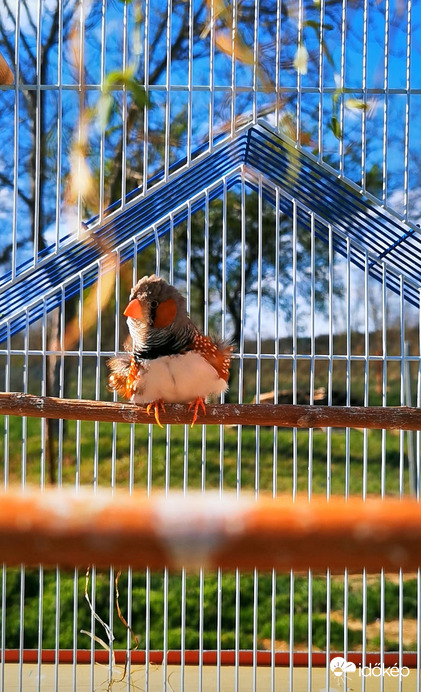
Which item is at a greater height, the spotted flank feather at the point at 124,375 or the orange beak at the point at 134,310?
the orange beak at the point at 134,310

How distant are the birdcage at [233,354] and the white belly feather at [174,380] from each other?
6cm

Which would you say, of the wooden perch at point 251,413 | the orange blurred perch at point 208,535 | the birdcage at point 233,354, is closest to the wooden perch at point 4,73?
the birdcage at point 233,354

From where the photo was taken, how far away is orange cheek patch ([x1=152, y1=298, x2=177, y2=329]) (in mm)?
1579

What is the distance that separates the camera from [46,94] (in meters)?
4.00

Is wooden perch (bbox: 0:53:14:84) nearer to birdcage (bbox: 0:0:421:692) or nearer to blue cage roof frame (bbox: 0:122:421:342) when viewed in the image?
birdcage (bbox: 0:0:421:692)

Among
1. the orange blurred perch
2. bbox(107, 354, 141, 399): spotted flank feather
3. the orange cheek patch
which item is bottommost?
the orange blurred perch

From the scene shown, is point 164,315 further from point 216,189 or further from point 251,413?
point 216,189

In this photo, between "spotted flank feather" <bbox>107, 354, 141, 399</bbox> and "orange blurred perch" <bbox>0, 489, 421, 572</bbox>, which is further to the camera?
"spotted flank feather" <bbox>107, 354, 141, 399</bbox>

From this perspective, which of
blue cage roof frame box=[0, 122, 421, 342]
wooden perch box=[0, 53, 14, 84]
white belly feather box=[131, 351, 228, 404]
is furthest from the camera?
blue cage roof frame box=[0, 122, 421, 342]

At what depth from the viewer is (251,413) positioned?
140cm

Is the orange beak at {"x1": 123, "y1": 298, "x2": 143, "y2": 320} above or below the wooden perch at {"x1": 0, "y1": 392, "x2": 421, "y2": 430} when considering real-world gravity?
above

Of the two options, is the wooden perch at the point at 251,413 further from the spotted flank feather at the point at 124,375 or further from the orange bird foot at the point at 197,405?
the spotted flank feather at the point at 124,375

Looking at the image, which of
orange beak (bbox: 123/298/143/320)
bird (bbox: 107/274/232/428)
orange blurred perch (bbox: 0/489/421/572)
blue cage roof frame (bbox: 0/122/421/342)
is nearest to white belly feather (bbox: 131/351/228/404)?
bird (bbox: 107/274/232/428)

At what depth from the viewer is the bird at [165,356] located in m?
1.55
